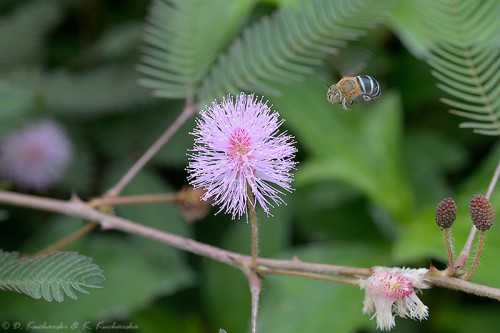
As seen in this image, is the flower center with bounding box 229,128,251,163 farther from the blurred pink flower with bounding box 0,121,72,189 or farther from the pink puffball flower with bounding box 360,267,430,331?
the blurred pink flower with bounding box 0,121,72,189

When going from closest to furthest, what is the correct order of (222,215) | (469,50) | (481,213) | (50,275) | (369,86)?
(481,213) < (50,275) < (369,86) < (469,50) < (222,215)

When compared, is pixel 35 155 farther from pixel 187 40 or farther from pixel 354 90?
pixel 354 90

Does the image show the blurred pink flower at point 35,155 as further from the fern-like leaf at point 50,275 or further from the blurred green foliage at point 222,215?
the fern-like leaf at point 50,275

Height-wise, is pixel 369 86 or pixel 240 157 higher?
pixel 369 86

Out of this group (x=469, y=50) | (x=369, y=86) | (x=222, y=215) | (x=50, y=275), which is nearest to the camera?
(x=50, y=275)

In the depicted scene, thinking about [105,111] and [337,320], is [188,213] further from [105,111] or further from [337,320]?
[105,111]

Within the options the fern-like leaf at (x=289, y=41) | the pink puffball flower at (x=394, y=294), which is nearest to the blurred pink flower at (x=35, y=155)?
the fern-like leaf at (x=289, y=41)

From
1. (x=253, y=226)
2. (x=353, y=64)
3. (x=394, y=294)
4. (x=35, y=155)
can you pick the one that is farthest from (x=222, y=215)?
(x=394, y=294)
